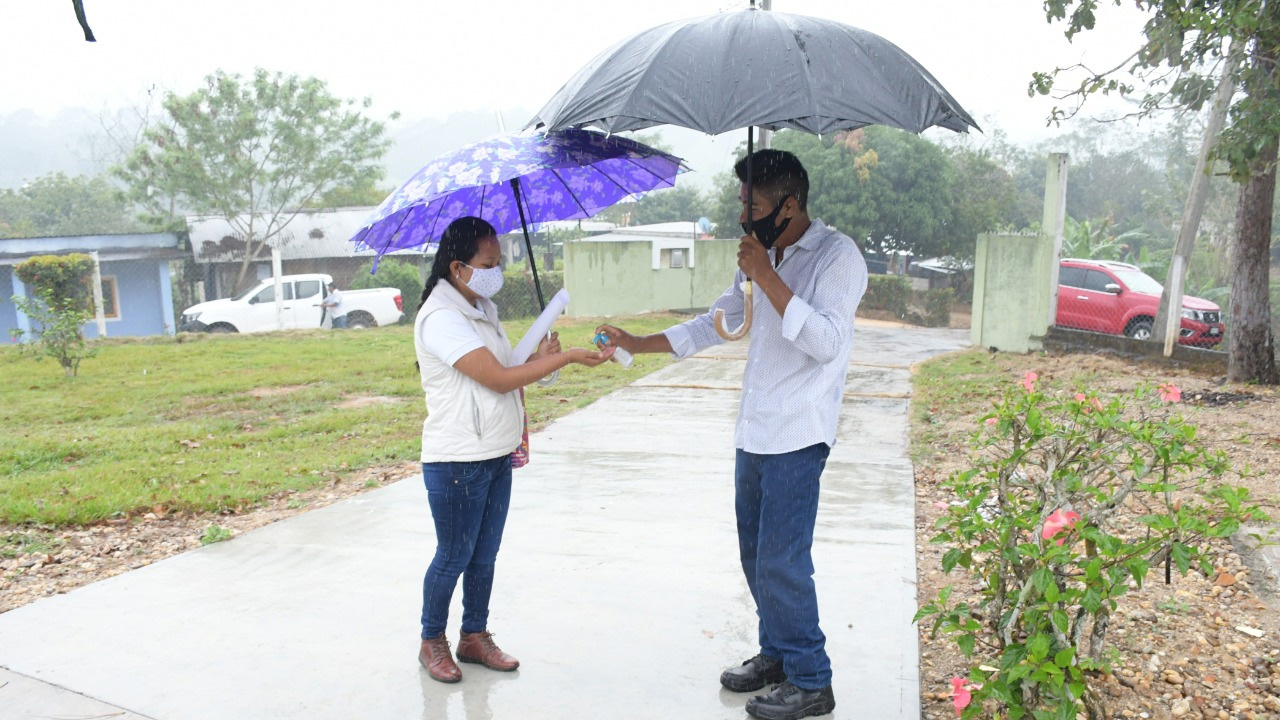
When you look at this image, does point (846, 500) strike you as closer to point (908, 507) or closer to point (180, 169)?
point (908, 507)

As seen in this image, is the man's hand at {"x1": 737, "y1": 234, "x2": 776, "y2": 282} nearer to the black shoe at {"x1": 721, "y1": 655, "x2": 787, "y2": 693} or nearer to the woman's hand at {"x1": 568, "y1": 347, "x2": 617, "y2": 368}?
the woman's hand at {"x1": 568, "y1": 347, "x2": 617, "y2": 368}

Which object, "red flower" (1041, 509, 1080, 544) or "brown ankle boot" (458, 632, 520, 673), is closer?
"red flower" (1041, 509, 1080, 544)

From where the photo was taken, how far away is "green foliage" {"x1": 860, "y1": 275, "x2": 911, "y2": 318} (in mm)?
25031

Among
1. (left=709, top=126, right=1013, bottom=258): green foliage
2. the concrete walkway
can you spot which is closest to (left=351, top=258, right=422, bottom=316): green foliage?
(left=709, top=126, right=1013, bottom=258): green foliage

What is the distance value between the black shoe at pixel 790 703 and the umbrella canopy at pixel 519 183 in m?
1.76

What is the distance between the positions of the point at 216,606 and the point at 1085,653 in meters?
3.24

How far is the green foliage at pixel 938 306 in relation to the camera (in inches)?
983

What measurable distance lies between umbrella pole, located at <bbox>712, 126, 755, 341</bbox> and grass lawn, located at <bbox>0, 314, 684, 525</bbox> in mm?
3557

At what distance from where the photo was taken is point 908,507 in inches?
208

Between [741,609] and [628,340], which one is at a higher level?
[628,340]

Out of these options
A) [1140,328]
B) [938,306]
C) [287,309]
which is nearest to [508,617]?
[1140,328]

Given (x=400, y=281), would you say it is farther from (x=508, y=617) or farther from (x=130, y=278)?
(x=508, y=617)

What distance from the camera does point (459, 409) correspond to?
121 inches

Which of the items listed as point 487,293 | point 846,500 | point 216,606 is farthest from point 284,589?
point 846,500
